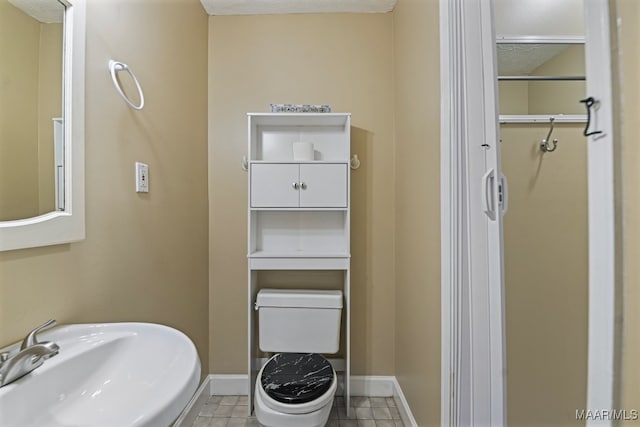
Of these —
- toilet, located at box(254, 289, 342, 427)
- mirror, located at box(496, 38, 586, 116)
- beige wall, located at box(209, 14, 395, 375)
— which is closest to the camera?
mirror, located at box(496, 38, 586, 116)

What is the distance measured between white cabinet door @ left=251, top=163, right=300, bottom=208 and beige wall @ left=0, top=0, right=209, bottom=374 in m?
0.38

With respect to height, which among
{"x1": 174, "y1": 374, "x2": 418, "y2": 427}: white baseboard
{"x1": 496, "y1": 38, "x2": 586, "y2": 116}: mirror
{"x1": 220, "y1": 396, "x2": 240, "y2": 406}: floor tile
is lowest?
{"x1": 220, "y1": 396, "x2": 240, "y2": 406}: floor tile

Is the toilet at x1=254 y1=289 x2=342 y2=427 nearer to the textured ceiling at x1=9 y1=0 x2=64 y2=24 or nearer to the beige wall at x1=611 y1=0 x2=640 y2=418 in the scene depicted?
the beige wall at x1=611 y1=0 x2=640 y2=418

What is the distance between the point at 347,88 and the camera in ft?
6.03

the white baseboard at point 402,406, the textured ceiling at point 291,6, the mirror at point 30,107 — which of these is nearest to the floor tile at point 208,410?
the white baseboard at point 402,406

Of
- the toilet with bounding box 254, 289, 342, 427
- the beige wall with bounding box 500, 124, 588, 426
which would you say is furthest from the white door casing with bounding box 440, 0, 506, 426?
the toilet with bounding box 254, 289, 342, 427

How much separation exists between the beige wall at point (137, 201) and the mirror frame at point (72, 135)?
47 mm

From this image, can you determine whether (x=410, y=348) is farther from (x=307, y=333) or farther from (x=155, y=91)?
(x=155, y=91)

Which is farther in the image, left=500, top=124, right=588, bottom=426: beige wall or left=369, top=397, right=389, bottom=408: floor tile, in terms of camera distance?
left=369, top=397, right=389, bottom=408: floor tile

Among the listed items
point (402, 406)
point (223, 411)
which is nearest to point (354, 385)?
point (402, 406)

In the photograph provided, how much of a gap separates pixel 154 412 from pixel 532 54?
1387 millimetres

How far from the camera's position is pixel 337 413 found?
65.5 inches

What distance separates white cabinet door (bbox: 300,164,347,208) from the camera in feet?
5.34

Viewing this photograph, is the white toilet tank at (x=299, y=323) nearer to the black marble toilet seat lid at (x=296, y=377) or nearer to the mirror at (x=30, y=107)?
the black marble toilet seat lid at (x=296, y=377)
